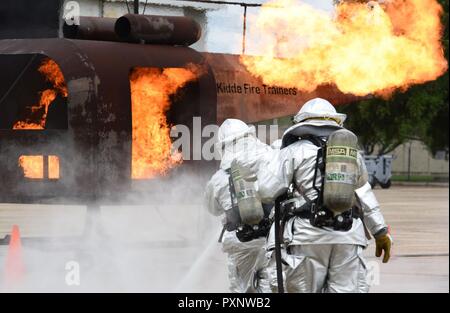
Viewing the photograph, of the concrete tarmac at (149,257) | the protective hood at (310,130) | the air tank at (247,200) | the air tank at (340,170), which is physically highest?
the protective hood at (310,130)

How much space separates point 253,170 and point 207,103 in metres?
4.59

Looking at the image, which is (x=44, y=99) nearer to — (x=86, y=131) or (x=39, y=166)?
(x=39, y=166)

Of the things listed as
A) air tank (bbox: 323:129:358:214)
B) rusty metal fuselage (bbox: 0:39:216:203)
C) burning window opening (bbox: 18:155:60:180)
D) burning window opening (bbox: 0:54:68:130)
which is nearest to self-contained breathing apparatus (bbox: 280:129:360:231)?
air tank (bbox: 323:129:358:214)

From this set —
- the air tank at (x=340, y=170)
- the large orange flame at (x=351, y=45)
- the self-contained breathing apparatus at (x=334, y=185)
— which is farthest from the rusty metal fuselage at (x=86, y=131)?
the air tank at (x=340, y=170)

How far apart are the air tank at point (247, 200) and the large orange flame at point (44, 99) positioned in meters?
5.07

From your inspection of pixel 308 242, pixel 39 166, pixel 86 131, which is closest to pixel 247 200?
pixel 308 242

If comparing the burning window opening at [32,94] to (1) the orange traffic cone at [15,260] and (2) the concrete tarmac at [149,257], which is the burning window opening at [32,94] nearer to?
(1) the orange traffic cone at [15,260]

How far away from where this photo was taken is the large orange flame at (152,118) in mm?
14336

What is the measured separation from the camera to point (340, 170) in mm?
7641

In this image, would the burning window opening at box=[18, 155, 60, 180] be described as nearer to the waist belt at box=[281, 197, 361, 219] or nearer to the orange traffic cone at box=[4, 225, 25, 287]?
the orange traffic cone at box=[4, 225, 25, 287]

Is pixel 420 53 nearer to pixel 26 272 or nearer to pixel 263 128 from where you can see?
pixel 263 128

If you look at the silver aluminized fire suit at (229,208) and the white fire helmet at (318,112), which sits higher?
the white fire helmet at (318,112)

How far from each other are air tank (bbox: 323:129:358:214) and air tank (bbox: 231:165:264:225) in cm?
197

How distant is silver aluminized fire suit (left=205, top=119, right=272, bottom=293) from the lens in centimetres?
999
